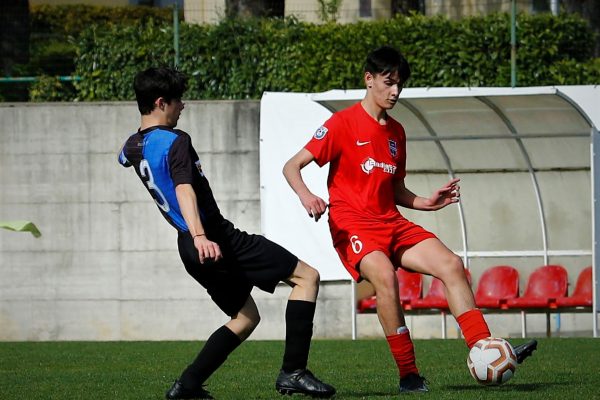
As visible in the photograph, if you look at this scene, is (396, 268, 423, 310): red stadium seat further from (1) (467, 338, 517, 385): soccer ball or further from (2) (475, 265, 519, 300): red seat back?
(1) (467, 338, 517, 385): soccer ball

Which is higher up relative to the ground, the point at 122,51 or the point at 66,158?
the point at 122,51

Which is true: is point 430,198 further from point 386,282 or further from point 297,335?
point 297,335

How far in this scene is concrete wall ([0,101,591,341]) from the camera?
15.9 metres

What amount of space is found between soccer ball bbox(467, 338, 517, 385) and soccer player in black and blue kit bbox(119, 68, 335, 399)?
83 cm

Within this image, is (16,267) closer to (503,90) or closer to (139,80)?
(503,90)

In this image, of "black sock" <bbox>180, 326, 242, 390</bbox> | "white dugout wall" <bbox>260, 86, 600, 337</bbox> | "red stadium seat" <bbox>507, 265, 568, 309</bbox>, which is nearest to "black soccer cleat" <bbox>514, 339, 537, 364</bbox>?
"black sock" <bbox>180, 326, 242, 390</bbox>

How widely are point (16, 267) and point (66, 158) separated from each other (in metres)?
1.61

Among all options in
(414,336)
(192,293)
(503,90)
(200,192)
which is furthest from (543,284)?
(200,192)

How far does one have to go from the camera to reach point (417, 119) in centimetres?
1484

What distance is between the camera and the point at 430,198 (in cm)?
763

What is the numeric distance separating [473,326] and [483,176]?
8.77 m

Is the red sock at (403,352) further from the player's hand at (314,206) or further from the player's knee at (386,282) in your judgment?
the player's hand at (314,206)

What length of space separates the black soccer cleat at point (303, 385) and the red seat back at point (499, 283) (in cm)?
857

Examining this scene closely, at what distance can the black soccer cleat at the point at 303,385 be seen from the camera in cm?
666
